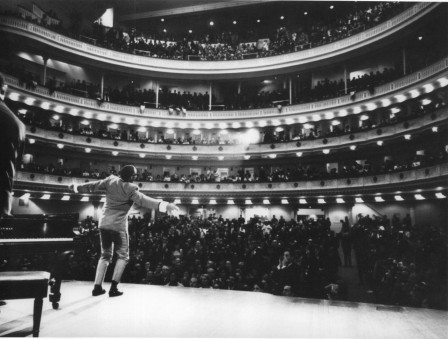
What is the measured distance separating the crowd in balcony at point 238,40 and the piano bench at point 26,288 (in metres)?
25.4

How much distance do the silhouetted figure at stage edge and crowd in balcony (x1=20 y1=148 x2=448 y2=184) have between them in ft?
65.5

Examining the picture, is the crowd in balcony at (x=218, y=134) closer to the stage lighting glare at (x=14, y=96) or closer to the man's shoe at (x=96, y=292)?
the stage lighting glare at (x=14, y=96)

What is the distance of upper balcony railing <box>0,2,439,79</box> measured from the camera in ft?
A: 71.5

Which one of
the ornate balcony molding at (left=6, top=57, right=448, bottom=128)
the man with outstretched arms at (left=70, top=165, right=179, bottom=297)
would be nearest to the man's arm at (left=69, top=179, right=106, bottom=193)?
the man with outstretched arms at (left=70, top=165, right=179, bottom=297)

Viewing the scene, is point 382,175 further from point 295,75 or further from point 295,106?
point 295,75

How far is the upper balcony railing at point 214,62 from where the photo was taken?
71.5 feet

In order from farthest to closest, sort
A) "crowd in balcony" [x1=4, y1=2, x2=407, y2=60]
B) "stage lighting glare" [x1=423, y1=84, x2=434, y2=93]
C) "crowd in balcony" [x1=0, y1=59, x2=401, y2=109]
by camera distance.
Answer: "crowd in balcony" [x1=4, y1=2, x2=407, y2=60]
"crowd in balcony" [x1=0, y1=59, x2=401, y2=109]
"stage lighting glare" [x1=423, y1=84, x2=434, y2=93]

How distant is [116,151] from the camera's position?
86.6ft

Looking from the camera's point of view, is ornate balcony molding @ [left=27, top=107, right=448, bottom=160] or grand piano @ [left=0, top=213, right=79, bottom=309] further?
ornate balcony molding @ [left=27, top=107, right=448, bottom=160]

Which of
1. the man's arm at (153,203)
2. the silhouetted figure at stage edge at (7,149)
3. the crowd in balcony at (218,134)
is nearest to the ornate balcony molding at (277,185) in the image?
the crowd in balcony at (218,134)

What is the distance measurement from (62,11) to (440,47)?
28.3 m

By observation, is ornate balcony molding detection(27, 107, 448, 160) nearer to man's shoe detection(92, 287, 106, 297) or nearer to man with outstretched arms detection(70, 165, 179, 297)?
man with outstretched arms detection(70, 165, 179, 297)

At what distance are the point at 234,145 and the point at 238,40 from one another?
11.8m

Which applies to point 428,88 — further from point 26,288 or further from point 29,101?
point 29,101
